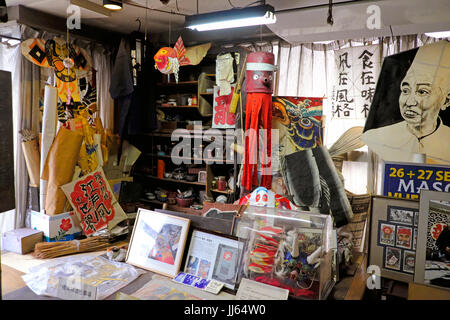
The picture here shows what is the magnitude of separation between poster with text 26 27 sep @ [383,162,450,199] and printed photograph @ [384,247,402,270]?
0.93 feet

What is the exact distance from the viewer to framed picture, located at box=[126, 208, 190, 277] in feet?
6.13

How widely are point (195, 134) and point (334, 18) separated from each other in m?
2.24

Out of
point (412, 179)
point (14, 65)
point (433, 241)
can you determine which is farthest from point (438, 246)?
point (14, 65)

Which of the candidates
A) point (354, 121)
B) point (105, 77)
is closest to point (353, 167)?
point (354, 121)

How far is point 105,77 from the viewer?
4.92 metres

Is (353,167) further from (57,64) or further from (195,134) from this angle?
(57,64)

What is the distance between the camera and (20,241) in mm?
2516

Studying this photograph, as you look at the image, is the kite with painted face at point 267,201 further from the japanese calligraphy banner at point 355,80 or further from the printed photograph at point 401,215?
A: the japanese calligraphy banner at point 355,80

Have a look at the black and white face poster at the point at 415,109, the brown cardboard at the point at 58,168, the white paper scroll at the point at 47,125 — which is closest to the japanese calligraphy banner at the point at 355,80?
the black and white face poster at the point at 415,109

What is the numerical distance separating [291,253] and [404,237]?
0.58 metres

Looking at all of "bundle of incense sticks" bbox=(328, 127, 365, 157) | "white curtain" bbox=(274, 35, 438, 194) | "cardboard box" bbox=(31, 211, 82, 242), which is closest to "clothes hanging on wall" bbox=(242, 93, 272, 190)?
"bundle of incense sticks" bbox=(328, 127, 365, 157)

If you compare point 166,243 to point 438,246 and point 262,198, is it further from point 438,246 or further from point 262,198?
point 438,246

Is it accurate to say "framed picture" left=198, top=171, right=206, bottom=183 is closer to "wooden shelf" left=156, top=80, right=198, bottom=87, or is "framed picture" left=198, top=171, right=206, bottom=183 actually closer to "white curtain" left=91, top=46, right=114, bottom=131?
"wooden shelf" left=156, top=80, right=198, bottom=87

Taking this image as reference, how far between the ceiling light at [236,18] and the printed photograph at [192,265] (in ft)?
6.11
